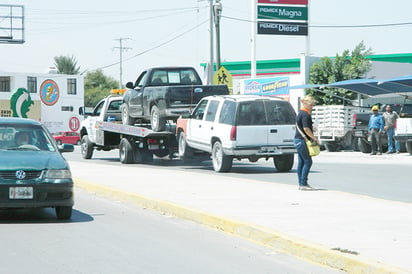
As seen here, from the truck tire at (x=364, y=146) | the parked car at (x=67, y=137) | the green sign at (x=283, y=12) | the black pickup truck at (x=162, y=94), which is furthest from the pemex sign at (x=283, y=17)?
the parked car at (x=67, y=137)

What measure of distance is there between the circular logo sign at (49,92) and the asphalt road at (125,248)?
83.6 meters

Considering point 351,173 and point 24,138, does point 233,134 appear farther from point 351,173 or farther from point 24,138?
point 24,138

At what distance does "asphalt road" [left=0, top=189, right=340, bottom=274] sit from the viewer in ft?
27.7

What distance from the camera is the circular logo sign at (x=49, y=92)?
312ft

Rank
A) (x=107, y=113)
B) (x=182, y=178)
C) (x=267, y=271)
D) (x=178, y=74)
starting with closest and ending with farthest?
(x=267, y=271), (x=182, y=178), (x=178, y=74), (x=107, y=113)

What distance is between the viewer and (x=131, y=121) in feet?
86.3

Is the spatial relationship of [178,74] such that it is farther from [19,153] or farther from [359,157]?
[19,153]

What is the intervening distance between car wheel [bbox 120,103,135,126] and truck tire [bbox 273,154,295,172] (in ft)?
19.8

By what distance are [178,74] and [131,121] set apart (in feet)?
7.41

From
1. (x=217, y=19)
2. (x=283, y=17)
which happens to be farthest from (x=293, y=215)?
(x=283, y=17)

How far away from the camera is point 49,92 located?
3760 inches

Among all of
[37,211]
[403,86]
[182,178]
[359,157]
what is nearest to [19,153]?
[37,211]

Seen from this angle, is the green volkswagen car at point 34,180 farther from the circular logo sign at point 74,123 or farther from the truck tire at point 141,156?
the circular logo sign at point 74,123

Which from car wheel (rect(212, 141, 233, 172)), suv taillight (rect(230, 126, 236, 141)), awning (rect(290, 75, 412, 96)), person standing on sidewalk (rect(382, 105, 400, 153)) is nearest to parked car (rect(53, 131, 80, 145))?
awning (rect(290, 75, 412, 96))
